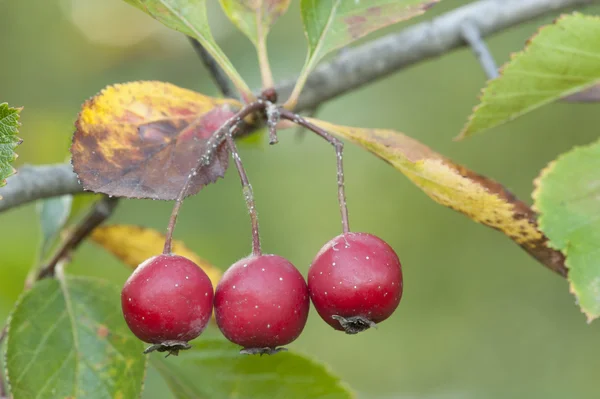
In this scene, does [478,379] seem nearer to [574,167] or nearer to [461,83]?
[461,83]

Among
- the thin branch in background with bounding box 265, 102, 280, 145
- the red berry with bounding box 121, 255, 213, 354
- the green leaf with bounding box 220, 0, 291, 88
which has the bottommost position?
the red berry with bounding box 121, 255, 213, 354

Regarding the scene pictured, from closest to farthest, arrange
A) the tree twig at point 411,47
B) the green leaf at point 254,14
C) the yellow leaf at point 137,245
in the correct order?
the green leaf at point 254,14
the yellow leaf at point 137,245
the tree twig at point 411,47

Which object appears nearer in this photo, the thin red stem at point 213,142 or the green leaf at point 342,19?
the thin red stem at point 213,142

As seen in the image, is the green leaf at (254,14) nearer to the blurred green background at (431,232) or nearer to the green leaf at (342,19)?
the green leaf at (342,19)

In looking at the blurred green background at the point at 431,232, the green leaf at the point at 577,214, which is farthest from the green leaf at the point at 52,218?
the blurred green background at the point at 431,232

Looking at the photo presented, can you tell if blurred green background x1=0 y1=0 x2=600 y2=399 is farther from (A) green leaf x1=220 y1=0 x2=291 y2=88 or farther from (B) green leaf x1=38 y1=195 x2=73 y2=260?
(A) green leaf x1=220 y1=0 x2=291 y2=88

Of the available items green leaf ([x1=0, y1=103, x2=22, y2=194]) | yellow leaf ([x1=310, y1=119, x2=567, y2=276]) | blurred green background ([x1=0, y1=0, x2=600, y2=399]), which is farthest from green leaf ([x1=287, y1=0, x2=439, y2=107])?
blurred green background ([x1=0, y1=0, x2=600, y2=399])

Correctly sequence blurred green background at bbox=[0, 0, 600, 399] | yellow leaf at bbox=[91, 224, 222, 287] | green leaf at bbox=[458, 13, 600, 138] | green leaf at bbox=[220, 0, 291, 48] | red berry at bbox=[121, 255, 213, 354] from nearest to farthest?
red berry at bbox=[121, 255, 213, 354] < green leaf at bbox=[458, 13, 600, 138] < green leaf at bbox=[220, 0, 291, 48] < yellow leaf at bbox=[91, 224, 222, 287] < blurred green background at bbox=[0, 0, 600, 399]

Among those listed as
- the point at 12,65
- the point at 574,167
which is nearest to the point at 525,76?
the point at 574,167
